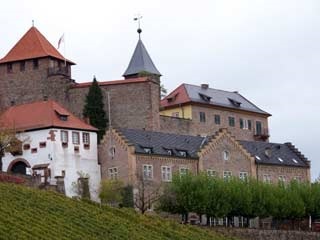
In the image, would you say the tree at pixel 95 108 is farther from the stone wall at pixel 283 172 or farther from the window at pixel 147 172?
the stone wall at pixel 283 172

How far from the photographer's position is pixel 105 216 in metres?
71.1

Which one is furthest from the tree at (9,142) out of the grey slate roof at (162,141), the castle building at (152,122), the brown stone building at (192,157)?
the grey slate roof at (162,141)

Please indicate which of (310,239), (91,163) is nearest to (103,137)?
(91,163)

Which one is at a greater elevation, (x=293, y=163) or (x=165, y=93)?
(x=165, y=93)

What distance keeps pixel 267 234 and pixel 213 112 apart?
35.2 m

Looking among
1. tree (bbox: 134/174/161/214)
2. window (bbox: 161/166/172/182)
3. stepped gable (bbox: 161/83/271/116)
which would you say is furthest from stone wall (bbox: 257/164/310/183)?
stepped gable (bbox: 161/83/271/116)

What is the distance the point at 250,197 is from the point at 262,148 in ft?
62.8

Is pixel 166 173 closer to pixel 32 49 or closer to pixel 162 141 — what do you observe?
pixel 162 141

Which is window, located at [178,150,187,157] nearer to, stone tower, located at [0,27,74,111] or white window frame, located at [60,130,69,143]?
white window frame, located at [60,130,69,143]

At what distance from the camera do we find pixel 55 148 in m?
99.5

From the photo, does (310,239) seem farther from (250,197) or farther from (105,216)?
(105,216)

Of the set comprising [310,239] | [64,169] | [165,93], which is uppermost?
[165,93]

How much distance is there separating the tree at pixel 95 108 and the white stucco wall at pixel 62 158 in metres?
8.34

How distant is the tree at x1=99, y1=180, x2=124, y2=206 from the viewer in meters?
95.9
